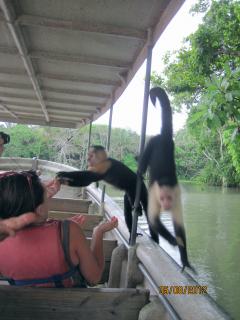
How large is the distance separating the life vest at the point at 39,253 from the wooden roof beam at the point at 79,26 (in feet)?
3.63

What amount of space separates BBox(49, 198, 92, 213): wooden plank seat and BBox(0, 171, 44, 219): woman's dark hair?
9.48 feet

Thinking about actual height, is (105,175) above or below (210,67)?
below

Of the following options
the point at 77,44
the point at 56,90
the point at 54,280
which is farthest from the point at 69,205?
the point at 54,280

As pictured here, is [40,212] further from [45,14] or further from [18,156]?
[18,156]

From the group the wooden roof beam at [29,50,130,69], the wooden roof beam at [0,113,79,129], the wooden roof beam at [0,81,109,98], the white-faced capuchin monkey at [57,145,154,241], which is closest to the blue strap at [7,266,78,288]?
the white-faced capuchin monkey at [57,145,154,241]

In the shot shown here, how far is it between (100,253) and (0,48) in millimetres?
1596

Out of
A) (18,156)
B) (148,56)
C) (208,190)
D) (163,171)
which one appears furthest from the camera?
(208,190)

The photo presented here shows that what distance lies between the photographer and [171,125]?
1964 mm

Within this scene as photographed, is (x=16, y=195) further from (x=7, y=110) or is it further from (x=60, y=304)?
(x=7, y=110)

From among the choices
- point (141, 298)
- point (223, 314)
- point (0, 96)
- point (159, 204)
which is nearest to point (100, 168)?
point (159, 204)

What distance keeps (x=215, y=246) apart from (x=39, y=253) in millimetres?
7929

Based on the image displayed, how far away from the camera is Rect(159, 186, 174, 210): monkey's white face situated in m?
1.86

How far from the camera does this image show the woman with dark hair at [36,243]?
4.51 ft

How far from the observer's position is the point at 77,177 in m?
2.64
